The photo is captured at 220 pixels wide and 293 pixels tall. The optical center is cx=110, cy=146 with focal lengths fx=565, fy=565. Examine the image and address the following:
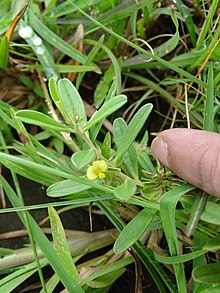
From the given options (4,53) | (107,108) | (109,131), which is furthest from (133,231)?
(4,53)

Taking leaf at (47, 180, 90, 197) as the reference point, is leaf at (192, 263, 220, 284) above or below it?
below

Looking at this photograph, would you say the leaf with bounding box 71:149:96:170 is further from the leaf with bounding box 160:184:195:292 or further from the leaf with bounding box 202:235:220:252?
the leaf with bounding box 202:235:220:252

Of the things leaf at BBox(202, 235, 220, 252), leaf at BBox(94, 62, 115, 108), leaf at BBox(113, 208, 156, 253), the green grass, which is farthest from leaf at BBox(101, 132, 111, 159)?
leaf at BBox(94, 62, 115, 108)

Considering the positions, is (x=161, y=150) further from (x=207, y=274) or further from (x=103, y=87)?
(x=103, y=87)

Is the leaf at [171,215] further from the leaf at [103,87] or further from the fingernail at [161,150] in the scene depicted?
the leaf at [103,87]

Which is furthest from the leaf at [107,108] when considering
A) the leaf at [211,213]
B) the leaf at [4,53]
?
the leaf at [4,53]
